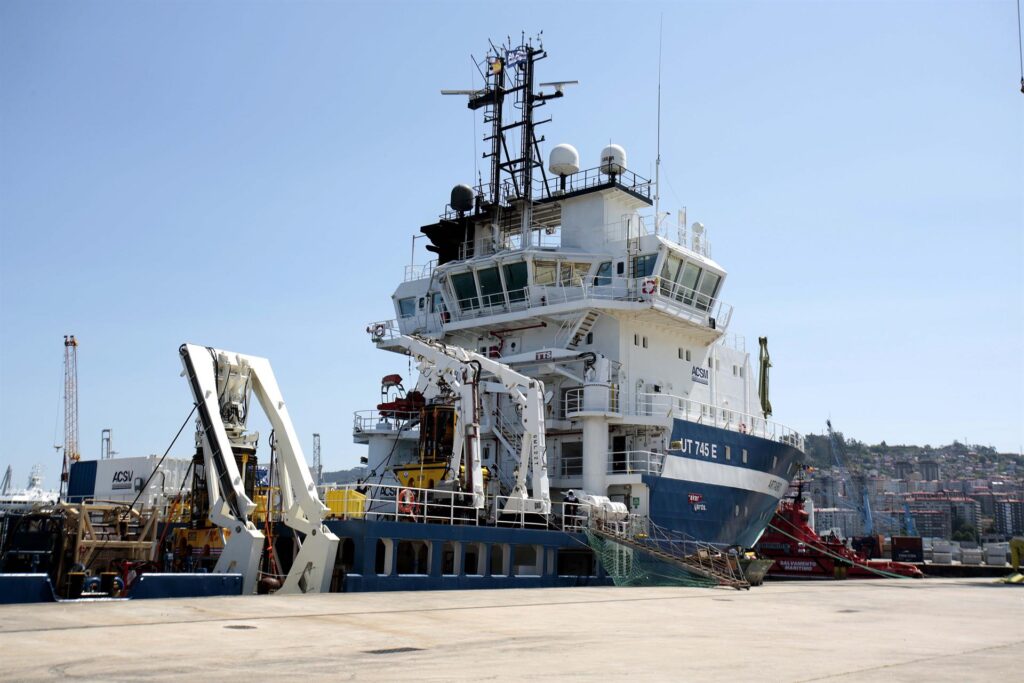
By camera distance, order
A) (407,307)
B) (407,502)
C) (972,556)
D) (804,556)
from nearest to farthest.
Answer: (407,502) → (407,307) → (804,556) → (972,556)

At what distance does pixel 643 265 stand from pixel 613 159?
479cm

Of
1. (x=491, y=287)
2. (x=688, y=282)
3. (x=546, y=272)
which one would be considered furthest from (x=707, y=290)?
(x=491, y=287)

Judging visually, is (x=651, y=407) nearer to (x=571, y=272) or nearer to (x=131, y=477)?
(x=571, y=272)

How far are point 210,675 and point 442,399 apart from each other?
1711 cm

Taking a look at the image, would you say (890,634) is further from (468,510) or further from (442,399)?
(442,399)

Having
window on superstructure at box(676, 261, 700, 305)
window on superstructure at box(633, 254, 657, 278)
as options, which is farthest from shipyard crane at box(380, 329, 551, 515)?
window on superstructure at box(676, 261, 700, 305)

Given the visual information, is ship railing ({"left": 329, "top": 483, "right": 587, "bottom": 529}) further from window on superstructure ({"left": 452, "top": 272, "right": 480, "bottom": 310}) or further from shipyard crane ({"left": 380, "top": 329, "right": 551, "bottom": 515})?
window on superstructure ({"left": 452, "top": 272, "right": 480, "bottom": 310})

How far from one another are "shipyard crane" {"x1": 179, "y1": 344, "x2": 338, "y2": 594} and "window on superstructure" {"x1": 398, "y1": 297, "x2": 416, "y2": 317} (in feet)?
46.7

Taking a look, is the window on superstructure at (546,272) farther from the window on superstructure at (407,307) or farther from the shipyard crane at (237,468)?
the shipyard crane at (237,468)

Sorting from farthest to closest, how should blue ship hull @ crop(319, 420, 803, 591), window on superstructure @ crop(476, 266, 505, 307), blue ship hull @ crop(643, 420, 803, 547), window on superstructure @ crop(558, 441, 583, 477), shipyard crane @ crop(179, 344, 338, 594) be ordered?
window on superstructure @ crop(476, 266, 505, 307)
window on superstructure @ crop(558, 441, 583, 477)
blue ship hull @ crop(643, 420, 803, 547)
blue ship hull @ crop(319, 420, 803, 591)
shipyard crane @ crop(179, 344, 338, 594)

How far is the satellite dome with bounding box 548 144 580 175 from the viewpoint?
1303 inches

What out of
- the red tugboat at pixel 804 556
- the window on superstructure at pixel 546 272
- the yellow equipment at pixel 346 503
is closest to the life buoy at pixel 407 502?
the yellow equipment at pixel 346 503

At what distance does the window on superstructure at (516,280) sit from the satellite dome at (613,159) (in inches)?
194

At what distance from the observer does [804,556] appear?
39.7 meters
